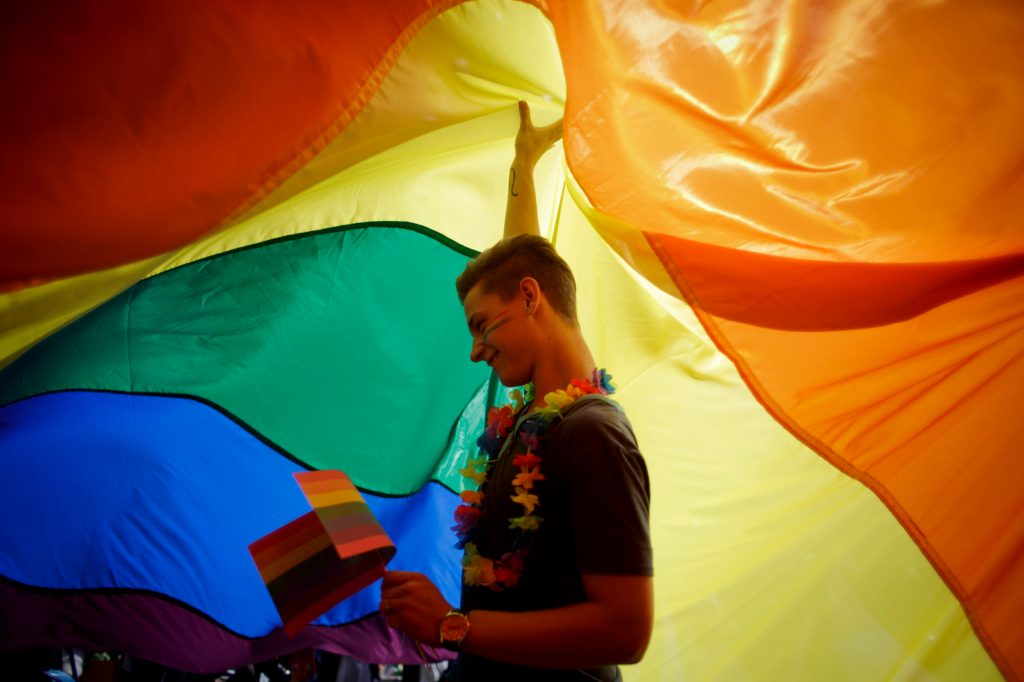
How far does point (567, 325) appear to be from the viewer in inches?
56.6

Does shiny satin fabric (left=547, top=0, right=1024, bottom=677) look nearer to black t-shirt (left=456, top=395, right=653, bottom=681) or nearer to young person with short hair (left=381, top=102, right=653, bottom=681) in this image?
young person with short hair (left=381, top=102, right=653, bottom=681)

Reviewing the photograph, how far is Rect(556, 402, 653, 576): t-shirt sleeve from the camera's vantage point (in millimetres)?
957

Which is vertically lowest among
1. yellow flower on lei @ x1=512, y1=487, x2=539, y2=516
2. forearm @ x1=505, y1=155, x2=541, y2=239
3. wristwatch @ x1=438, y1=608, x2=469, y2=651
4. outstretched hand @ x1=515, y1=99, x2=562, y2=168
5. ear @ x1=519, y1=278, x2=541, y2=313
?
wristwatch @ x1=438, y1=608, x2=469, y2=651

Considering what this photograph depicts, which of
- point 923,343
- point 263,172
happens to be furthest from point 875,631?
point 263,172

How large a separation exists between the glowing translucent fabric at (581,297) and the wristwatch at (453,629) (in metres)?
0.84

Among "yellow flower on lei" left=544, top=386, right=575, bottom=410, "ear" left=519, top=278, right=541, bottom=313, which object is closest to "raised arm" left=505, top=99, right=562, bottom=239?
"ear" left=519, top=278, right=541, bottom=313

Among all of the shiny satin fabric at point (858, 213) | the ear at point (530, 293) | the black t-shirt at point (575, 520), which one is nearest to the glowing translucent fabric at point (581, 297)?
the shiny satin fabric at point (858, 213)

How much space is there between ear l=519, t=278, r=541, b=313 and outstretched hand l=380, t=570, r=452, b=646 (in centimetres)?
59

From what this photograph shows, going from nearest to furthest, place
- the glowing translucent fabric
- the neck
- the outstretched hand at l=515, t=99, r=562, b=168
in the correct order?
the glowing translucent fabric → the neck → the outstretched hand at l=515, t=99, r=562, b=168

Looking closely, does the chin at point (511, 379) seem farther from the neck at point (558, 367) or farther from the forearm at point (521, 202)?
the forearm at point (521, 202)

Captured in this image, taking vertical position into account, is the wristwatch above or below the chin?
below

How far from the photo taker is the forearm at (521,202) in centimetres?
183

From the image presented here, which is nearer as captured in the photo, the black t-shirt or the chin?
the black t-shirt

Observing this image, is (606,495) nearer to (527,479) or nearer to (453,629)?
(527,479)
